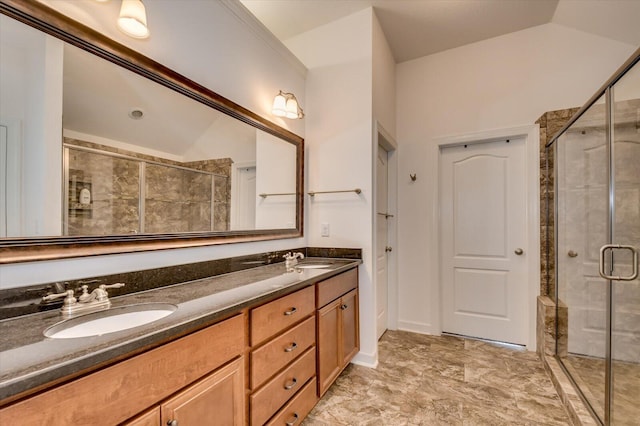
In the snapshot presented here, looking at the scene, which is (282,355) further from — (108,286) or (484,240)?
(484,240)

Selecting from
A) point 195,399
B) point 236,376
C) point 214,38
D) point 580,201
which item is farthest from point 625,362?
point 214,38

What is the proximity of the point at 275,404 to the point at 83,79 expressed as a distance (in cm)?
165

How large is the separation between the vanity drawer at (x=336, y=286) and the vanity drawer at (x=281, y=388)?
0.31 meters

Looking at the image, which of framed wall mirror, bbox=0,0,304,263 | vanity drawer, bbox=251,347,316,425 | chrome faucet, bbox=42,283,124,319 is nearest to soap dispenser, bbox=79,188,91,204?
framed wall mirror, bbox=0,0,304,263

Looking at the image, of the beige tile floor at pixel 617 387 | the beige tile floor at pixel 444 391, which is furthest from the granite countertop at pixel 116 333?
the beige tile floor at pixel 617 387

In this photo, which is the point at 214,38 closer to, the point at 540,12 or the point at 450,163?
the point at 450,163

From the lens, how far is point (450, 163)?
10.3 ft

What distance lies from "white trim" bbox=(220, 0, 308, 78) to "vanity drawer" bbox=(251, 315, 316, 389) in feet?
6.48

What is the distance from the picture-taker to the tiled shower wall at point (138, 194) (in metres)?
1.17

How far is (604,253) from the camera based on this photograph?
176 cm

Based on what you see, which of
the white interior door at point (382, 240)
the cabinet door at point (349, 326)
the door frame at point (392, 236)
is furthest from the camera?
the door frame at point (392, 236)

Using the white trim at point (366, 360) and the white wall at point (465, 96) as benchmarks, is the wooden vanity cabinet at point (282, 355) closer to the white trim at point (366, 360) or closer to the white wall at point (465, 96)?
the white trim at point (366, 360)

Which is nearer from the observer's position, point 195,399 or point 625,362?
point 195,399

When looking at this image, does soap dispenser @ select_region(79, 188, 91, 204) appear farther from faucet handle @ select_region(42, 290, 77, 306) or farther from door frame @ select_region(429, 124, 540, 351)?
door frame @ select_region(429, 124, 540, 351)
